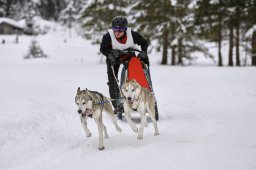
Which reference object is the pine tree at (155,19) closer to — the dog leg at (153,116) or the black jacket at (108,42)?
the black jacket at (108,42)

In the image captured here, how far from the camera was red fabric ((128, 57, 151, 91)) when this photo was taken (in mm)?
6988

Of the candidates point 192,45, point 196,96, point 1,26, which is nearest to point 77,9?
point 1,26

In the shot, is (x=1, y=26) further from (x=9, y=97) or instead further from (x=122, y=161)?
(x=122, y=161)

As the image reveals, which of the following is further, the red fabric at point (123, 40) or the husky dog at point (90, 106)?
the red fabric at point (123, 40)

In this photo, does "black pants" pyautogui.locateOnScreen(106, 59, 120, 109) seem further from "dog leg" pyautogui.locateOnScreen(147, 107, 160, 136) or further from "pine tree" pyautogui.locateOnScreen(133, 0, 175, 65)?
"pine tree" pyautogui.locateOnScreen(133, 0, 175, 65)

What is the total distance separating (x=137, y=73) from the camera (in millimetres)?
7043

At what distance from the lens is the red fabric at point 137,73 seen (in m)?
6.99

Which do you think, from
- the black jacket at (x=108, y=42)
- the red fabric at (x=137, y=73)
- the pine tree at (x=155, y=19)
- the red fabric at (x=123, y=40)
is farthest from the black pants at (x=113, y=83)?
the pine tree at (x=155, y=19)

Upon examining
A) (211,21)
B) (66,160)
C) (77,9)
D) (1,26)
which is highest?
(77,9)

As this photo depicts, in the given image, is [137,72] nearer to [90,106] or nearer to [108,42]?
[108,42]

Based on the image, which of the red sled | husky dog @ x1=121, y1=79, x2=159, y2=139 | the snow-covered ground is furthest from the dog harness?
the snow-covered ground

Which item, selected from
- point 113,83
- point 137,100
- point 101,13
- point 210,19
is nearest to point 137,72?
point 137,100

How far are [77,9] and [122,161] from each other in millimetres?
92978

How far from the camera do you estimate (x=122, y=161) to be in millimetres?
5113
